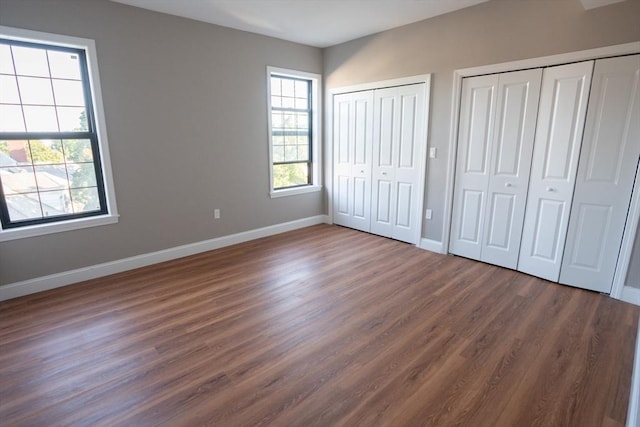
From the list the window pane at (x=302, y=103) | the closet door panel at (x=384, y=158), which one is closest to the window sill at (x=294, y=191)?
the closet door panel at (x=384, y=158)

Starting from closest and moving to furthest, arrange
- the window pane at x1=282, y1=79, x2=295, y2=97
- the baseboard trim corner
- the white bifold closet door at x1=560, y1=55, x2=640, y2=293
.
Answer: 1. the baseboard trim corner
2. the white bifold closet door at x1=560, y1=55, x2=640, y2=293
3. the window pane at x1=282, y1=79, x2=295, y2=97

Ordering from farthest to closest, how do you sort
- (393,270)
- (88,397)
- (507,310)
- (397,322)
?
(393,270) → (507,310) → (397,322) → (88,397)

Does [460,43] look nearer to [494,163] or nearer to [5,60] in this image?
[494,163]

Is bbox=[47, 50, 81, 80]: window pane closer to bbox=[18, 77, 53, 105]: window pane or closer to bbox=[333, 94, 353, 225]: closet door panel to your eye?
bbox=[18, 77, 53, 105]: window pane

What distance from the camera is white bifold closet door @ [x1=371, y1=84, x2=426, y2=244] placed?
4.05m

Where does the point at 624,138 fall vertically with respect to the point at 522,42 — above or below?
below

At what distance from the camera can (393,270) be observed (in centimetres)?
351

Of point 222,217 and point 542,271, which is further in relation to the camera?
point 222,217

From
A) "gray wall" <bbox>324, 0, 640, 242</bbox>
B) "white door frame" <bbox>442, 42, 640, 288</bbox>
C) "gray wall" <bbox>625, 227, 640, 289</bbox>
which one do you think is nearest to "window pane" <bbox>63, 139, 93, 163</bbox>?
"gray wall" <bbox>324, 0, 640, 242</bbox>

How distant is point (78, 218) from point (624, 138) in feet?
16.5

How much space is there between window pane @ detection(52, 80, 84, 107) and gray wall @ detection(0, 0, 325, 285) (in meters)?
0.22

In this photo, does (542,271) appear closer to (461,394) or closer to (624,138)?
(624,138)

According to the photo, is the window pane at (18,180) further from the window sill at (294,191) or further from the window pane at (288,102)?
the window pane at (288,102)

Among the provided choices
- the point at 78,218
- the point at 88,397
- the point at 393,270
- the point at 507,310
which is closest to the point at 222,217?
the point at 78,218
